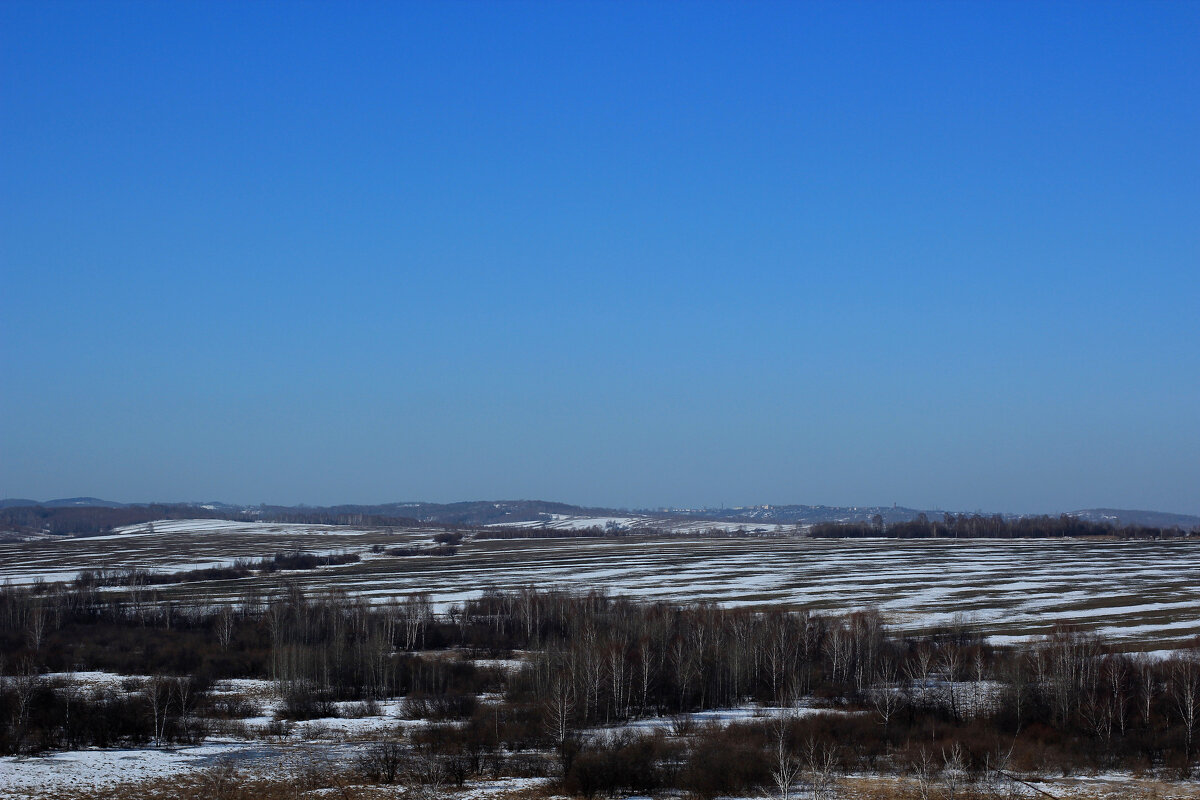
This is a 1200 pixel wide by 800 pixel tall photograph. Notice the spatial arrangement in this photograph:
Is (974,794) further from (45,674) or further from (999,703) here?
(45,674)

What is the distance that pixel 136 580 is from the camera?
311 ft

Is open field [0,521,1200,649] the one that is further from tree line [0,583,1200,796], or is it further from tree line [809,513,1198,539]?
tree line [809,513,1198,539]

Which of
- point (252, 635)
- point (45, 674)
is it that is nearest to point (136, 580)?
point (252, 635)

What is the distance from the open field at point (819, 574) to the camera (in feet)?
211

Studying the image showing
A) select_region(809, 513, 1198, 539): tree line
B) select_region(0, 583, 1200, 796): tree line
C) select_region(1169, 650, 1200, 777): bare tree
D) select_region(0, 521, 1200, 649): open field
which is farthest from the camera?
select_region(809, 513, 1198, 539): tree line

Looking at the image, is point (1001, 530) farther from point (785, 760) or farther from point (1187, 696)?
point (785, 760)

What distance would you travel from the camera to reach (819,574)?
93.9 m

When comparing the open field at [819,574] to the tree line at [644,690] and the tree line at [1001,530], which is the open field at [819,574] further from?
the tree line at [1001,530]

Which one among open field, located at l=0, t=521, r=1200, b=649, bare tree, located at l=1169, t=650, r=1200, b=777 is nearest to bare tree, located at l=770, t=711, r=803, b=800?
bare tree, located at l=1169, t=650, r=1200, b=777

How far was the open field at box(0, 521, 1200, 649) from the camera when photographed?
6444cm

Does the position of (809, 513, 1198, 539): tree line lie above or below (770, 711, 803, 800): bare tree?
below

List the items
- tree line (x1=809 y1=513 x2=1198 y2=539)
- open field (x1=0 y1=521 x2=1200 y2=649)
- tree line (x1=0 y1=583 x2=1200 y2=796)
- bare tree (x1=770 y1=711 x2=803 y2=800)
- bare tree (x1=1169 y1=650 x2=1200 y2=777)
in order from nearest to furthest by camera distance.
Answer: bare tree (x1=770 y1=711 x2=803 y2=800)
tree line (x1=0 y1=583 x2=1200 y2=796)
bare tree (x1=1169 y1=650 x2=1200 y2=777)
open field (x1=0 y1=521 x2=1200 y2=649)
tree line (x1=809 y1=513 x2=1198 y2=539)

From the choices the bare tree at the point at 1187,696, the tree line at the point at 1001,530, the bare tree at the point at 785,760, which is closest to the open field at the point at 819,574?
the bare tree at the point at 1187,696

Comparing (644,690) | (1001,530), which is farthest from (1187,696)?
(1001,530)
